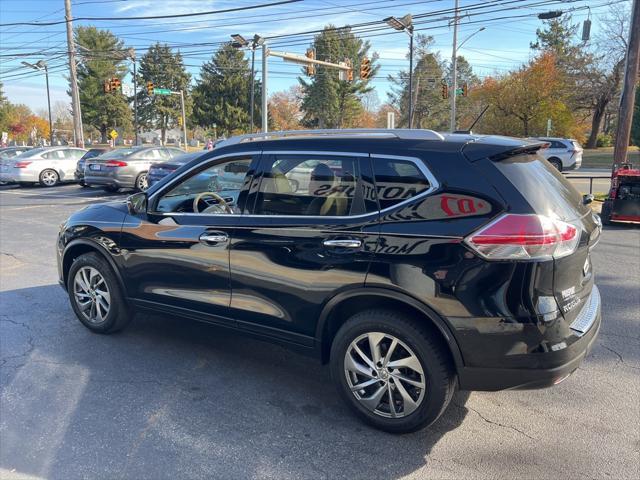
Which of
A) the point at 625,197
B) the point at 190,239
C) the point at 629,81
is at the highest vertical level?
the point at 629,81

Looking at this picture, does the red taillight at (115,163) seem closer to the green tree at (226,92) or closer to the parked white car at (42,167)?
the parked white car at (42,167)

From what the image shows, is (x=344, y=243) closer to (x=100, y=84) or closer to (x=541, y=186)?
(x=541, y=186)

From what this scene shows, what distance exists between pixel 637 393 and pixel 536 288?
64.7 inches

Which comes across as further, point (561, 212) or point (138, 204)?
point (138, 204)

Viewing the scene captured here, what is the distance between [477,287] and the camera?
2.76m

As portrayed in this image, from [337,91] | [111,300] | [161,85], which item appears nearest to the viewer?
[111,300]

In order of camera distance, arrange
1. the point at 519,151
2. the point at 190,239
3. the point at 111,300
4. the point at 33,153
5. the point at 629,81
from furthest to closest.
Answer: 1. the point at 33,153
2. the point at 629,81
3. the point at 111,300
4. the point at 190,239
5. the point at 519,151

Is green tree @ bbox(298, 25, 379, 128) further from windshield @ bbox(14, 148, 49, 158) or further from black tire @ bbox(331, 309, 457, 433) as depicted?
black tire @ bbox(331, 309, 457, 433)

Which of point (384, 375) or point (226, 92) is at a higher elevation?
point (226, 92)

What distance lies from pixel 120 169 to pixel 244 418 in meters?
14.9

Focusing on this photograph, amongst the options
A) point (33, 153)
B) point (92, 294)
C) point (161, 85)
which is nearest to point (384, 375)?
point (92, 294)

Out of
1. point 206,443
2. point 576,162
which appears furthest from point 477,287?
point 576,162

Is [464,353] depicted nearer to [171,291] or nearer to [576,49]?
[171,291]

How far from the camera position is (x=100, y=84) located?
222 feet
